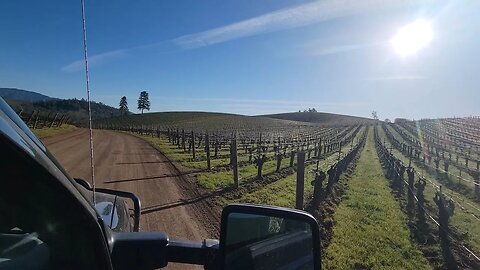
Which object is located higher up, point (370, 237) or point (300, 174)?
point (300, 174)

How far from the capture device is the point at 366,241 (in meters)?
9.45

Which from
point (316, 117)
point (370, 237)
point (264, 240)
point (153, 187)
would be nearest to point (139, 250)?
point (264, 240)

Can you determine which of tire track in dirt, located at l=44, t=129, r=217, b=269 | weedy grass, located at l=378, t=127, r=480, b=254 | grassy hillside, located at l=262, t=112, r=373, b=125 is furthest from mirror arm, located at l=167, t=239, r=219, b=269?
grassy hillside, located at l=262, t=112, r=373, b=125

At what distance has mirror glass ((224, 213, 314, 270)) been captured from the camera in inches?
67.6

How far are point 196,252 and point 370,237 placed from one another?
9.10 m

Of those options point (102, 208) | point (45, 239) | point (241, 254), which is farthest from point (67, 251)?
point (102, 208)

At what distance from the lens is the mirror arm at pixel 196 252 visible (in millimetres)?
1694

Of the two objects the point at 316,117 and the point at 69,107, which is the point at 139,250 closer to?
the point at 69,107

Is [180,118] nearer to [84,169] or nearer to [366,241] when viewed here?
[84,169]

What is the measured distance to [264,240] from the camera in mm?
1907

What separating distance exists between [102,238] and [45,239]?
0.16 metres

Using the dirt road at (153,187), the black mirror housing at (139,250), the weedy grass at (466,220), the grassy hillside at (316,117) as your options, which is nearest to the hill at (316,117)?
the grassy hillside at (316,117)

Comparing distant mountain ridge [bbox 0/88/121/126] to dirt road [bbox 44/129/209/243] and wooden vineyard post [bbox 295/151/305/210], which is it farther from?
wooden vineyard post [bbox 295/151/305/210]

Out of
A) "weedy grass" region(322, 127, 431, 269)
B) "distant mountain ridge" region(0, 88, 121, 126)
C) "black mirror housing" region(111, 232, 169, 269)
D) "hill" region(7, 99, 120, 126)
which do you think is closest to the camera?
"black mirror housing" region(111, 232, 169, 269)
